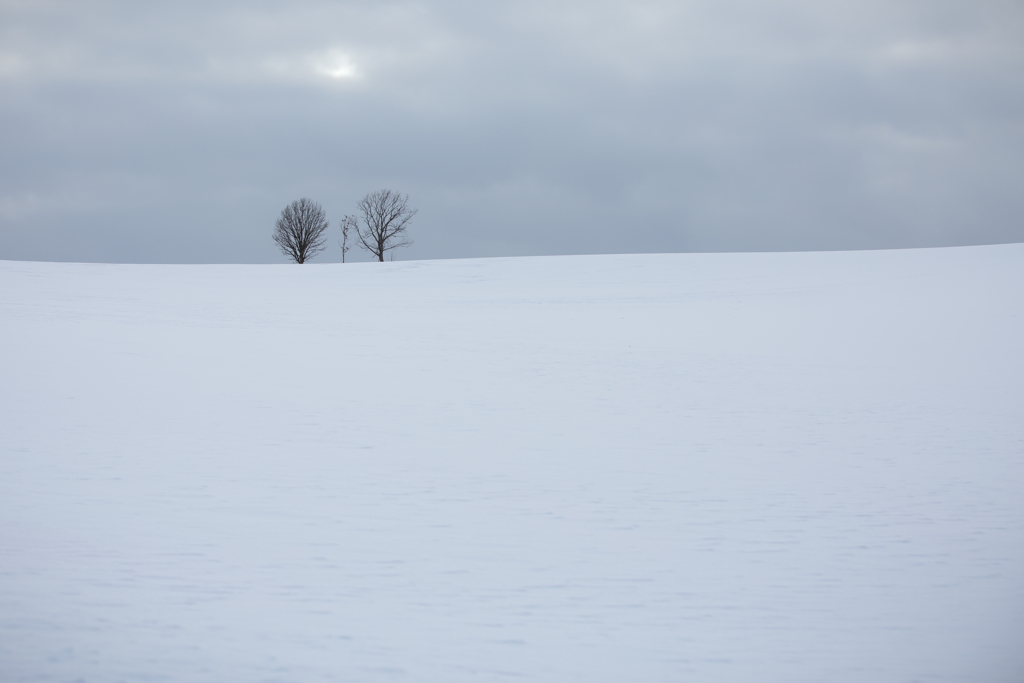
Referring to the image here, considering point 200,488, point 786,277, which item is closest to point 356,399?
point 200,488

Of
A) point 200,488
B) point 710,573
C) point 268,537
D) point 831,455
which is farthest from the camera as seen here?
point 831,455

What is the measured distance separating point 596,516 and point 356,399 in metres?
3.72

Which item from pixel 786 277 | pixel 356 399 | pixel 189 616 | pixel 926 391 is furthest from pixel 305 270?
pixel 189 616

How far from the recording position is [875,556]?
3996mm

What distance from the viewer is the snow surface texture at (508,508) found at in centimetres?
308

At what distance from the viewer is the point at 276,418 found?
21.9 ft

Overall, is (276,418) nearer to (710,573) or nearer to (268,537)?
(268,537)

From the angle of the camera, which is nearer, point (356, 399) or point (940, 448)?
point (940, 448)

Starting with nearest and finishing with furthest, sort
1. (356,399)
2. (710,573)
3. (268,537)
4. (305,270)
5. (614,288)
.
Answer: (710,573) < (268,537) < (356,399) < (614,288) < (305,270)

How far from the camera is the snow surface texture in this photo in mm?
3084

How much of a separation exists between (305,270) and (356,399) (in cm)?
1784

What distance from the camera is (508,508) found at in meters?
4.63

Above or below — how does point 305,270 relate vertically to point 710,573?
above

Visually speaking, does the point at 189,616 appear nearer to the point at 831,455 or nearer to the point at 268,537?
the point at 268,537
